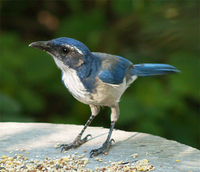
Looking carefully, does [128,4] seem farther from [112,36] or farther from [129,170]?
[129,170]

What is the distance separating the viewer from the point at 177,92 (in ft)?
13.8

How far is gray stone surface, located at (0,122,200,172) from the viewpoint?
2707 millimetres

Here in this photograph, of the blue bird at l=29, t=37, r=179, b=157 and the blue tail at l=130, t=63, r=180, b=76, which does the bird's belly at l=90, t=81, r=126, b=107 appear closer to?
the blue bird at l=29, t=37, r=179, b=157

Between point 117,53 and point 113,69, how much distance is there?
203 cm

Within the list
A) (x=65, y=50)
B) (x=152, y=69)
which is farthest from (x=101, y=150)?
(x=152, y=69)

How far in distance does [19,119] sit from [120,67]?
204 cm

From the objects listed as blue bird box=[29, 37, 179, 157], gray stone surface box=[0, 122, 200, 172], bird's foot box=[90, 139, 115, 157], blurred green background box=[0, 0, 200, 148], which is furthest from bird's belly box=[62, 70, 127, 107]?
blurred green background box=[0, 0, 200, 148]

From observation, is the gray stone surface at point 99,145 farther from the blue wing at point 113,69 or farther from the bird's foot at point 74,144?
the blue wing at point 113,69

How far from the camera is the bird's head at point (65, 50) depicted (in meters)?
2.67

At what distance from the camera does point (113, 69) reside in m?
2.97

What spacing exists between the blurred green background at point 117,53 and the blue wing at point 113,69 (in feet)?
3.53

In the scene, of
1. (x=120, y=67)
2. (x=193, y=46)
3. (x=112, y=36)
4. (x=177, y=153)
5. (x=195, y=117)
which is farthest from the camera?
(x=112, y=36)

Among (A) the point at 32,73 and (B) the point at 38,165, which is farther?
(A) the point at 32,73

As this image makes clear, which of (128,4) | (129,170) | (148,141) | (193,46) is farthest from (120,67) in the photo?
(128,4)
